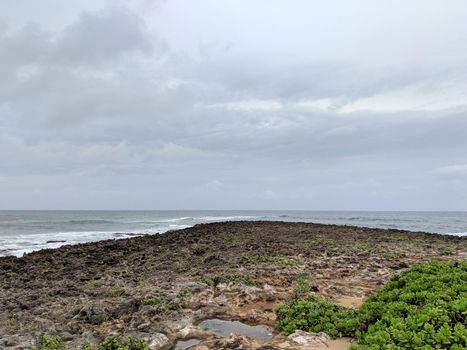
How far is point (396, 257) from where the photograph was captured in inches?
619

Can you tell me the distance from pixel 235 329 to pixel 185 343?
1.19 metres

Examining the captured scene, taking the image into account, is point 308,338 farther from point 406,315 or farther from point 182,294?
point 182,294

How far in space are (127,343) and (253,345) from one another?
2.24 metres

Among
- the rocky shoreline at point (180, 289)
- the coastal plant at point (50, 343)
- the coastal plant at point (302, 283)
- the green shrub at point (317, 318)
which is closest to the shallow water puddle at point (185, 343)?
the rocky shoreline at point (180, 289)

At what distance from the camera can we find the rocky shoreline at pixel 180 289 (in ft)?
23.8

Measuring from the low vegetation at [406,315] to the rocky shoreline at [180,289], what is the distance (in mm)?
481

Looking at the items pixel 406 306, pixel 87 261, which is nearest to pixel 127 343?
pixel 406 306

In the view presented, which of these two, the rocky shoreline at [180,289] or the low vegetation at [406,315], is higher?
the low vegetation at [406,315]

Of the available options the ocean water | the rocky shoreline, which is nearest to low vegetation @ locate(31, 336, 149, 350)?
the rocky shoreline

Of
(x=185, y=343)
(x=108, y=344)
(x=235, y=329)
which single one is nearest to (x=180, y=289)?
(x=235, y=329)

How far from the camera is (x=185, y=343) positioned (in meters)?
7.03

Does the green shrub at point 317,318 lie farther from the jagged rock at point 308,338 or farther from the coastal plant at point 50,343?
the coastal plant at point 50,343

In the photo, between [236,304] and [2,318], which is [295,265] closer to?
[236,304]

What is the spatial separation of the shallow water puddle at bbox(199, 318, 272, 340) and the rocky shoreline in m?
0.18
